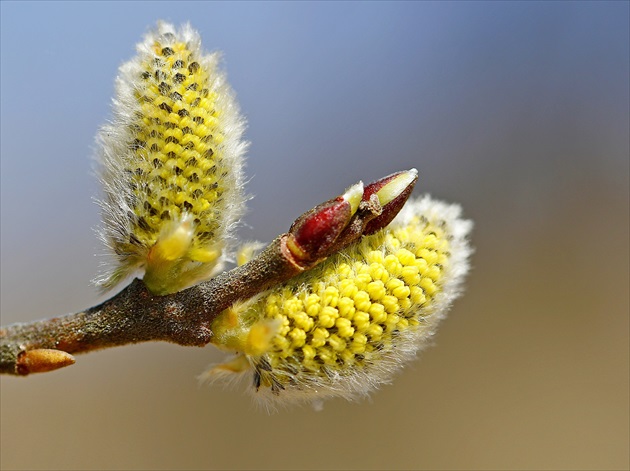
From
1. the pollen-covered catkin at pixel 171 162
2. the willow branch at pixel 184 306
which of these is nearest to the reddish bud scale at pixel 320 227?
the willow branch at pixel 184 306

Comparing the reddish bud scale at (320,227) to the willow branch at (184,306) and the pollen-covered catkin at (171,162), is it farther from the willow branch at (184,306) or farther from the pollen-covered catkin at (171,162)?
the pollen-covered catkin at (171,162)

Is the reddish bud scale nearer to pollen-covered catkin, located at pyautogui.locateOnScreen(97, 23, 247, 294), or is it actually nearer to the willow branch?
the willow branch

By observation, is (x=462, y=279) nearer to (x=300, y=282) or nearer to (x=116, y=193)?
(x=300, y=282)

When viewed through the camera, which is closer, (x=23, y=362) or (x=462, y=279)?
(x=23, y=362)

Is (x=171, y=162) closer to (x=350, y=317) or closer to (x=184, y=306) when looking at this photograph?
(x=184, y=306)

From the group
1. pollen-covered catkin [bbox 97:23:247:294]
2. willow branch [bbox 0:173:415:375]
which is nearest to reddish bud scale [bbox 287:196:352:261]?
willow branch [bbox 0:173:415:375]

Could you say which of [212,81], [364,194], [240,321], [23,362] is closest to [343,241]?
[364,194]
